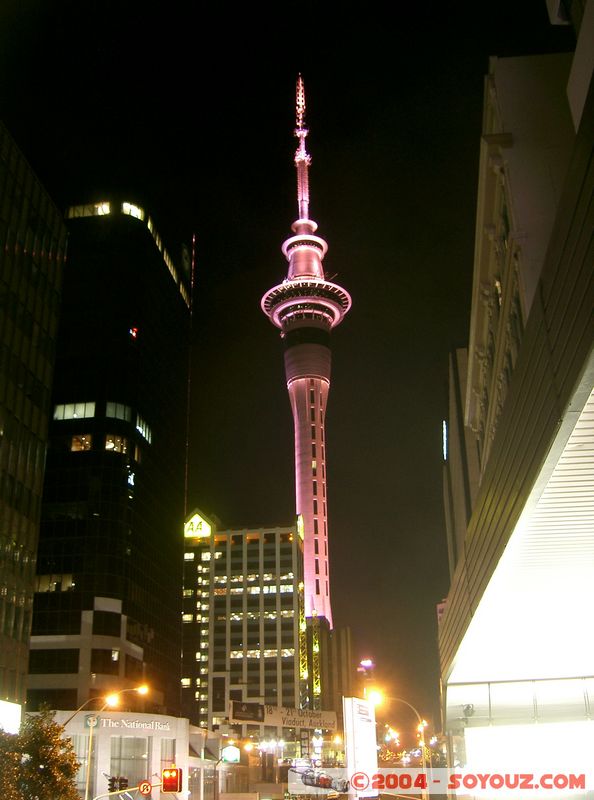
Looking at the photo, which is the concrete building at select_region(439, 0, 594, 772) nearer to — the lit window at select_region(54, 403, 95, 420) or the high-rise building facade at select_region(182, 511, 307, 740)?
the lit window at select_region(54, 403, 95, 420)

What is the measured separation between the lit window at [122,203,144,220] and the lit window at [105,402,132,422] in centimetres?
2772

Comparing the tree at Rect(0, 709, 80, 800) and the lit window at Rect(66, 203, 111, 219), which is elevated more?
the lit window at Rect(66, 203, 111, 219)

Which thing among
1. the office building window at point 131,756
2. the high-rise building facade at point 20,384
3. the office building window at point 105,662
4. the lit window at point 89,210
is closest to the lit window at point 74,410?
the office building window at point 105,662

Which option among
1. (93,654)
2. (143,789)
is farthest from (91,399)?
(143,789)

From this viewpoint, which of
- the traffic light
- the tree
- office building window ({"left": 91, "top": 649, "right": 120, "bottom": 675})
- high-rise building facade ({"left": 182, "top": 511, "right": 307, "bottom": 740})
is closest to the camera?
the tree

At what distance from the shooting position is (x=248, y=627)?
193625mm

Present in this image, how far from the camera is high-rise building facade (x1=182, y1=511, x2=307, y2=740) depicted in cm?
18638

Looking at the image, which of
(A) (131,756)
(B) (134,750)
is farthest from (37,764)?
(B) (134,750)

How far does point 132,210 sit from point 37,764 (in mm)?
90231

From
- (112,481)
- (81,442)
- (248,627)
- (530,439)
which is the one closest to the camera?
(530,439)

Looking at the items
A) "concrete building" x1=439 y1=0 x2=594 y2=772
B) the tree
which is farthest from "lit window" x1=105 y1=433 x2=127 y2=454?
the tree

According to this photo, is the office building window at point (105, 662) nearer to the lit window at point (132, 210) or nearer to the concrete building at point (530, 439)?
the concrete building at point (530, 439)

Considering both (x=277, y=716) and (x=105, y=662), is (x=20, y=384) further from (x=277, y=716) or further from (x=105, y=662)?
(x=105, y=662)

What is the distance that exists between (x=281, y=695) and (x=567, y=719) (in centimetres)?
15772
